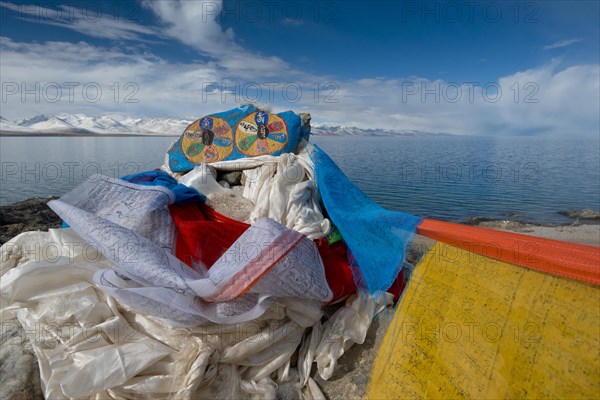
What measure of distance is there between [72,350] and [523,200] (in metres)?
16.6

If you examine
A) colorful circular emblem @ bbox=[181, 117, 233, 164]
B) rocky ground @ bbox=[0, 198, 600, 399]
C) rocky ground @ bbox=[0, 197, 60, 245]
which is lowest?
rocky ground @ bbox=[0, 198, 600, 399]

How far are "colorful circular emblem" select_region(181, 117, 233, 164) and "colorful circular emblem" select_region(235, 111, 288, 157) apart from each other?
17 centimetres

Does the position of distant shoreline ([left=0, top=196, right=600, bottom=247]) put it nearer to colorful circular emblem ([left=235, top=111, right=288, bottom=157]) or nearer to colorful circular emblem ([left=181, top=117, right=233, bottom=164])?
colorful circular emblem ([left=235, top=111, right=288, bottom=157])

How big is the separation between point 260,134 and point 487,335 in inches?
147

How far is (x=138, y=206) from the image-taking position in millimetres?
3439

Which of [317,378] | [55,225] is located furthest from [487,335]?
[55,225]

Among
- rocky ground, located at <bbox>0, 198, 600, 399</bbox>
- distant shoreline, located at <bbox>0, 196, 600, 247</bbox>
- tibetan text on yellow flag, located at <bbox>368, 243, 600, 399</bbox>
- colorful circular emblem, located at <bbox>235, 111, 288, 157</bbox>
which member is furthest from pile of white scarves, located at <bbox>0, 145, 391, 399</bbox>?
colorful circular emblem, located at <bbox>235, 111, 288, 157</bbox>

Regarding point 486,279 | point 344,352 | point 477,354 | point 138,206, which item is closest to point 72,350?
point 138,206

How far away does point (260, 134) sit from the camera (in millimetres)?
5031

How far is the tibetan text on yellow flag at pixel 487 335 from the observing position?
1.69 m

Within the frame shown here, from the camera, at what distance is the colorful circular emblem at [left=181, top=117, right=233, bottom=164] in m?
5.06

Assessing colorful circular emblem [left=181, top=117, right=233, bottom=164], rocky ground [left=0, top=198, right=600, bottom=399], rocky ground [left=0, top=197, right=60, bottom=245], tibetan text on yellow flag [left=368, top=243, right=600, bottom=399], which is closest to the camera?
tibetan text on yellow flag [left=368, top=243, right=600, bottom=399]

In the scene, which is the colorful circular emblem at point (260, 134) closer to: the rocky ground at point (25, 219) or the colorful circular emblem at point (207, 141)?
the colorful circular emblem at point (207, 141)

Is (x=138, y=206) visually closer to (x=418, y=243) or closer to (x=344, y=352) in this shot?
(x=344, y=352)
